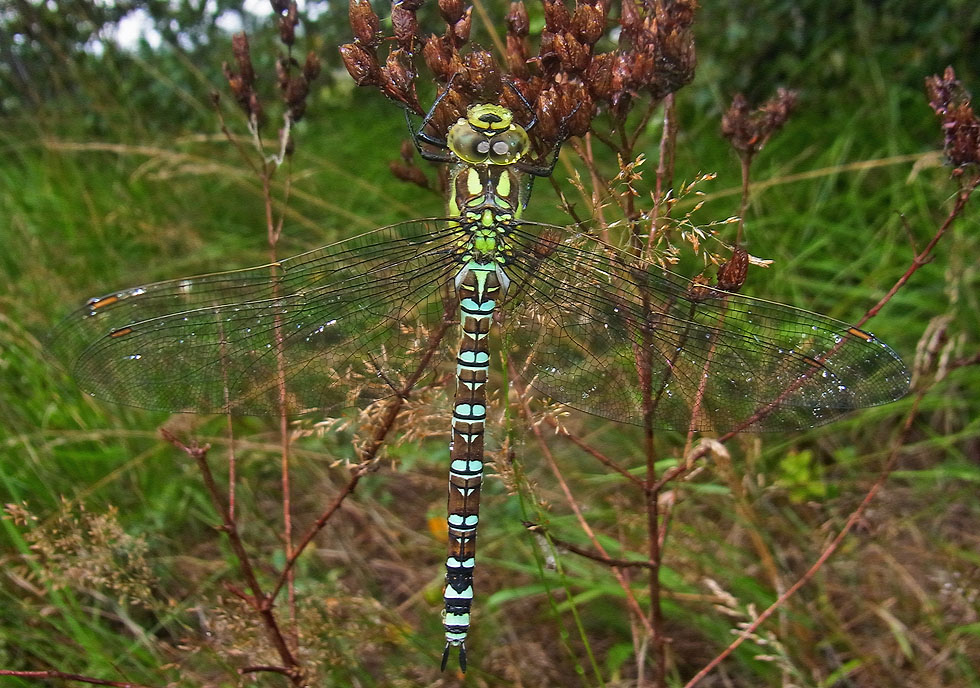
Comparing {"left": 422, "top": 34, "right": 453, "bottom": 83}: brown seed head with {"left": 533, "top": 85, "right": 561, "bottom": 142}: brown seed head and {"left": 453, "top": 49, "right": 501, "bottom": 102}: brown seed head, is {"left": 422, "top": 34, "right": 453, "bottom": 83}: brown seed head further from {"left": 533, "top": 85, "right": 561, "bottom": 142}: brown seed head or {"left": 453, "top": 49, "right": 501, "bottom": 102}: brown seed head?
{"left": 533, "top": 85, "right": 561, "bottom": 142}: brown seed head

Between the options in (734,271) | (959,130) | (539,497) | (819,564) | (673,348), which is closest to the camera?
(734,271)

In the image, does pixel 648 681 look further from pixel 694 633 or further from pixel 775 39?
pixel 775 39

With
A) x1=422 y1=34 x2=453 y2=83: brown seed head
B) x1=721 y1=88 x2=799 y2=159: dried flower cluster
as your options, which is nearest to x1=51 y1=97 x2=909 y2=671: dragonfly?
x1=422 y1=34 x2=453 y2=83: brown seed head

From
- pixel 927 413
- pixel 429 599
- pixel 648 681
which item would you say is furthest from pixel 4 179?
pixel 927 413

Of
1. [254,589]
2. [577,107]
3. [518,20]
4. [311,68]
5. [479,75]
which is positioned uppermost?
[311,68]

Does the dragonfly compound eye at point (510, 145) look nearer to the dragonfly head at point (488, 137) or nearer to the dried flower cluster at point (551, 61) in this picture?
the dragonfly head at point (488, 137)

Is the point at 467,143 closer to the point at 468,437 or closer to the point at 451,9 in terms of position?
the point at 451,9

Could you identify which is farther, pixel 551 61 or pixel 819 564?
pixel 819 564

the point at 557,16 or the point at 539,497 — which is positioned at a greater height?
the point at 557,16

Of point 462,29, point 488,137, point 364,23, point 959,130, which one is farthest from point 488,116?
point 959,130
